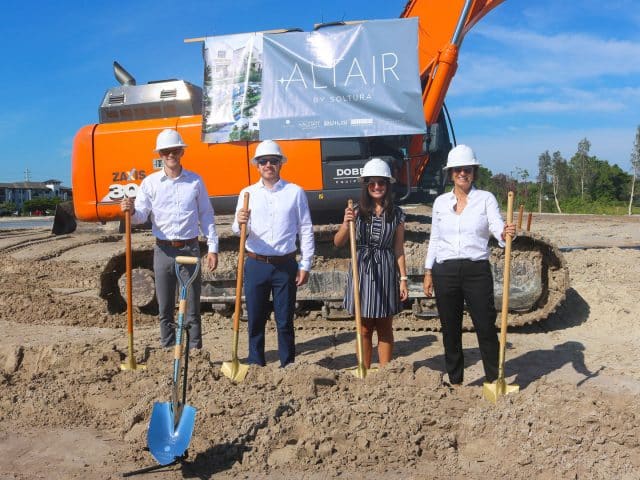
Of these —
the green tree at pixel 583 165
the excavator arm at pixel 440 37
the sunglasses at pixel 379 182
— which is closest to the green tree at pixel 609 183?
the green tree at pixel 583 165

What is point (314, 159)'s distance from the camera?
708 cm

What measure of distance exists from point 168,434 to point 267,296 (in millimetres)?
1646

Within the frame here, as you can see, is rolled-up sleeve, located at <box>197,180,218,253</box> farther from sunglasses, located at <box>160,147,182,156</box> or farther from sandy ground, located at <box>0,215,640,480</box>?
sandy ground, located at <box>0,215,640,480</box>

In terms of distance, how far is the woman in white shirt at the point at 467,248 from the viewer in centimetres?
454

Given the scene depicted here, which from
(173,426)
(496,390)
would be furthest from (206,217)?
(496,390)

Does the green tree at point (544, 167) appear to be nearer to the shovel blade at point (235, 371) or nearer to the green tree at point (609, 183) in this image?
the green tree at point (609, 183)

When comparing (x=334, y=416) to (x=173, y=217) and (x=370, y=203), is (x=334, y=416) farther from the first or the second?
(x=173, y=217)

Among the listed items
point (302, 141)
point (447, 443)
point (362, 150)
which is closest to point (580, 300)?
point (362, 150)

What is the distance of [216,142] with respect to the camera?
720 centimetres

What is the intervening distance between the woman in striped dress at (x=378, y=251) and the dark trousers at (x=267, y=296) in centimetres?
46

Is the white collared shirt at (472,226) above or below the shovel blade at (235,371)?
above

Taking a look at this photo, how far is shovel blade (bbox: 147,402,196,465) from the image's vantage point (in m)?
3.56

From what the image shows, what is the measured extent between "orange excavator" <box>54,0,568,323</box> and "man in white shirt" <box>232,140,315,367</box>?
84.5 inches

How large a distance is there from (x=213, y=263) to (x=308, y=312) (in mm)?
2384
